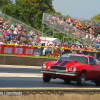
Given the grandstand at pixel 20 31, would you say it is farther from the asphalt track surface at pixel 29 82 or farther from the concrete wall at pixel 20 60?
the asphalt track surface at pixel 29 82

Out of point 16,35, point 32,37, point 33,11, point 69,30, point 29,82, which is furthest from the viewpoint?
point 33,11

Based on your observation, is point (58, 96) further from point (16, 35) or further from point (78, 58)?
point (16, 35)

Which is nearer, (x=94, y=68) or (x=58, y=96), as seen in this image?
(x=58, y=96)

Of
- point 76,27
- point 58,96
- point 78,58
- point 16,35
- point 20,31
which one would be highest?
point 76,27

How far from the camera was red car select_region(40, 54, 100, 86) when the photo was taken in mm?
11375

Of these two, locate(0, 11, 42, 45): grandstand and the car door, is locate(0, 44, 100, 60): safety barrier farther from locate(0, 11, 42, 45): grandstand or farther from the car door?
the car door

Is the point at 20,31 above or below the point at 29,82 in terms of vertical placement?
above

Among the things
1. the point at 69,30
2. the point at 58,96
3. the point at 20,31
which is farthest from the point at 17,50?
the point at 58,96

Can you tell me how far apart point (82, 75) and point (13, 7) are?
77063mm

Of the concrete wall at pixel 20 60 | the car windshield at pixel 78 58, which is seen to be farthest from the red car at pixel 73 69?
the concrete wall at pixel 20 60

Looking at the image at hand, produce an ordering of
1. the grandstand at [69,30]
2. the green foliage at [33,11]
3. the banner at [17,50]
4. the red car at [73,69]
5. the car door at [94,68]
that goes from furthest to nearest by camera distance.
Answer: the green foliage at [33,11] → the grandstand at [69,30] → the banner at [17,50] → the car door at [94,68] → the red car at [73,69]

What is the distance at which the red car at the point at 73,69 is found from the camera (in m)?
11.4

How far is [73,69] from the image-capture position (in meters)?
11.3

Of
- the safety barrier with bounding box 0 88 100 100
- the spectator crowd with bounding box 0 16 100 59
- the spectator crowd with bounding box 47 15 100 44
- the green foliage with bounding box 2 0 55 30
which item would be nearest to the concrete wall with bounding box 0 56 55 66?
the spectator crowd with bounding box 0 16 100 59
